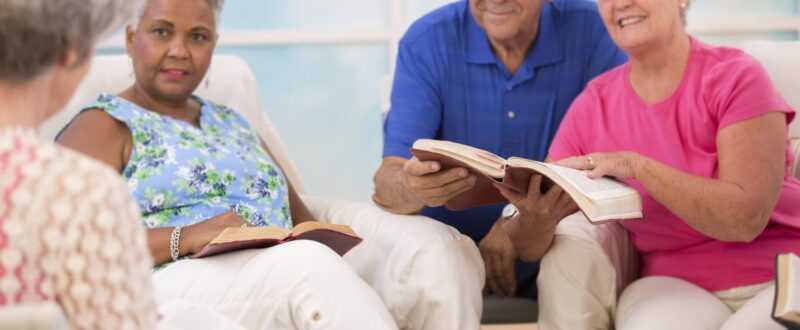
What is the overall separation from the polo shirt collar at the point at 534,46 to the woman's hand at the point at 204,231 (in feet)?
2.48

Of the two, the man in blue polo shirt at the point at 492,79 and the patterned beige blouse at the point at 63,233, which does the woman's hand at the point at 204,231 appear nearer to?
the man in blue polo shirt at the point at 492,79

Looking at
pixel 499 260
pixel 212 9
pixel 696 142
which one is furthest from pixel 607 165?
pixel 212 9

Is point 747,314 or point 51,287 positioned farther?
point 747,314

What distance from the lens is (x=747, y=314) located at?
1843mm

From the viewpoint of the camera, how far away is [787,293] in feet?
4.93

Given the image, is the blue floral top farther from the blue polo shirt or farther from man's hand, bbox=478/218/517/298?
man's hand, bbox=478/218/517/298

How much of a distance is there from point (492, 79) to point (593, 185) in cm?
68

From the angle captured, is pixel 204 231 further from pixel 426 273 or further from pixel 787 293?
pixel 787 293

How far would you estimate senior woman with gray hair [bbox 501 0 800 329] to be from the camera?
1.91 meters

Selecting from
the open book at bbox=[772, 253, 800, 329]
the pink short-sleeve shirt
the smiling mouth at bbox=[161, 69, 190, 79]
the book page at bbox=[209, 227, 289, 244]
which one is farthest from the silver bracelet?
the open book at bbox=[772, 253, 800, 329]

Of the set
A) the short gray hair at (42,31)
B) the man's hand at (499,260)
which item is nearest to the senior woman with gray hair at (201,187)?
the man's hand at (499,260)

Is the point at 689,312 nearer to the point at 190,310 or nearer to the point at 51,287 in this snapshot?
the point at 190,310

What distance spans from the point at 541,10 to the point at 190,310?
4.55ft

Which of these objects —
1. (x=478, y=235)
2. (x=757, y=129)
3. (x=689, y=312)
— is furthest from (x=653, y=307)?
(x=478, y=235)
